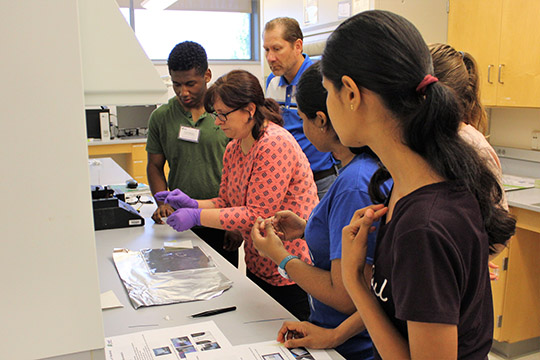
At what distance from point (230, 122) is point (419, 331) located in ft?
3.91

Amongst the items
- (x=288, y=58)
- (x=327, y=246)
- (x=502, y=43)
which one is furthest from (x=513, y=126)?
(x=327, y=246)

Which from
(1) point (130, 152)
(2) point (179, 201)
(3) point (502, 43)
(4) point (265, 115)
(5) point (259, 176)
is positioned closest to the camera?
(5) point (259, 176)

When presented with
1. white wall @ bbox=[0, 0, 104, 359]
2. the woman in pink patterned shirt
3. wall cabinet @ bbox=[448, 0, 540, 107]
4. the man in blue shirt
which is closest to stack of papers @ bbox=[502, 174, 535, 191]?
wall cabinet @ bbox=[448, 0, 540, 107]

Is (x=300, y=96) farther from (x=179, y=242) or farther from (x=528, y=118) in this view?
(x=528, y=118)

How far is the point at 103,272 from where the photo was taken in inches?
66.1

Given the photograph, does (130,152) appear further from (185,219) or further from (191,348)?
(191,348)

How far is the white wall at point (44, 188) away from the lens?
22.3 inches

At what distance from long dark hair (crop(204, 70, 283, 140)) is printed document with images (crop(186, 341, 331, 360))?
0.85m

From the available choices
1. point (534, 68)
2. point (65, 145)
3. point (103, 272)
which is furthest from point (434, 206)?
point (534, 68)

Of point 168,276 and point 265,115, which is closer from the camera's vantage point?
point 168,276

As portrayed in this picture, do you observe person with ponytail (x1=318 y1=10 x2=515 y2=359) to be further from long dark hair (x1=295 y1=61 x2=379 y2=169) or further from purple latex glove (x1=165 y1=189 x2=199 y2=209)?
purple latex glove (x1=165 y1=189 x2=199 y2=209)

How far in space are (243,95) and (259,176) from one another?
1.01ft

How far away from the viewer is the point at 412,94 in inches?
31.6

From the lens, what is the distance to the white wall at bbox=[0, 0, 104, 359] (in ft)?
1.86
